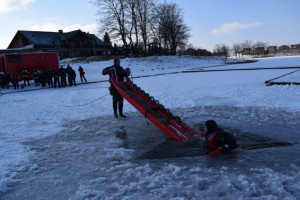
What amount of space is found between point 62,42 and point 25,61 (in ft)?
112

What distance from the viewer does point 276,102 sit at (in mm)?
8641

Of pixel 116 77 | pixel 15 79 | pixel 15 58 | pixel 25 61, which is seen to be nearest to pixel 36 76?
pixel 15 79

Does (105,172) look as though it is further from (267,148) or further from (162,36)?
(162,36)

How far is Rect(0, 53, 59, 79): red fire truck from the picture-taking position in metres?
21.2

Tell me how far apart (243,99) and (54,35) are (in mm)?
51828

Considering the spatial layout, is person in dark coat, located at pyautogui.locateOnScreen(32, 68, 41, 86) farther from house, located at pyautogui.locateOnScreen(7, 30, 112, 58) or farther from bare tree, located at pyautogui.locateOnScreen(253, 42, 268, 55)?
bare tree, located at pyautogui.locateOnScreen(253, 42, 268, 55)

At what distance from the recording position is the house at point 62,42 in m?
51.0

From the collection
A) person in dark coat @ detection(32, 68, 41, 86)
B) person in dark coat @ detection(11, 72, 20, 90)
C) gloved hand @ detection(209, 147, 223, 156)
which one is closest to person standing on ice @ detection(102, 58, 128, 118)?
gloved hand @ detection(209, 147, 223, 156)

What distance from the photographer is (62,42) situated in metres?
54.2

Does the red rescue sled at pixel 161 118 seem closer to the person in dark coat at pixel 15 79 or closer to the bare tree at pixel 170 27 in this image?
the person in dark coat at pixel 15 79

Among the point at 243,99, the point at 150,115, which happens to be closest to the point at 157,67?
the point at 243,99

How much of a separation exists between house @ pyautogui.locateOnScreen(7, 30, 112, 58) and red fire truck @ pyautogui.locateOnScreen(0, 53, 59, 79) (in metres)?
28.2

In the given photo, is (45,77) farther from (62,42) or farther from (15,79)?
(62,42)

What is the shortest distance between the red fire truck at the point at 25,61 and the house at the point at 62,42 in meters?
28.2
